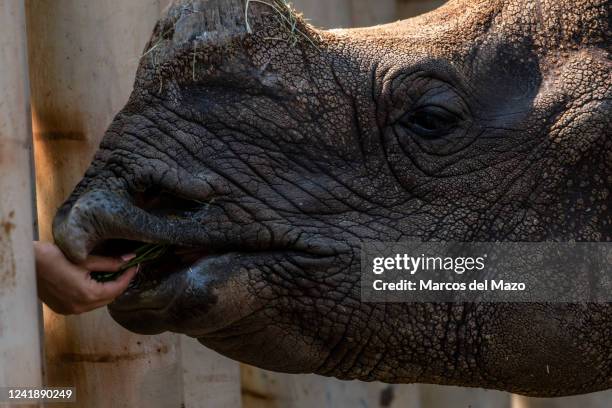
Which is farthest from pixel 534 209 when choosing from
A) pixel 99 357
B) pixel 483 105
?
pixel 99 357

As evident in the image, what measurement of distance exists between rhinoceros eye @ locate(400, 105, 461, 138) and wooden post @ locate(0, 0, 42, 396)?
123 cm

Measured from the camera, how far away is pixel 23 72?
13.1ft

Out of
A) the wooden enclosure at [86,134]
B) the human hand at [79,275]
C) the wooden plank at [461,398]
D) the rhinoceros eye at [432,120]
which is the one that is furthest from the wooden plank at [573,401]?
the human hand at [79,275]

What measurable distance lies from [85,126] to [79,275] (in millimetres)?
1288

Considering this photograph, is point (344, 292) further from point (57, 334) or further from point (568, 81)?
point (57, 334)

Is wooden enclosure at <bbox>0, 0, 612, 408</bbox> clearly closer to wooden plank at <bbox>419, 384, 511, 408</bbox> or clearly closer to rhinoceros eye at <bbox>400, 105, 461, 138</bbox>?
rhinoceros eye at <bbox>400, 105, 461, 138</bbox>

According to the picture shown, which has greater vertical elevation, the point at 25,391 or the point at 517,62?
the point at 517,62

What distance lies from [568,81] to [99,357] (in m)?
2.22

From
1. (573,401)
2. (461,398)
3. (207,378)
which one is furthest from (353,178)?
(461,398)

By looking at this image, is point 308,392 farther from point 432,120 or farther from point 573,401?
point 432,120

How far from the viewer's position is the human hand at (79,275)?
3.91 m

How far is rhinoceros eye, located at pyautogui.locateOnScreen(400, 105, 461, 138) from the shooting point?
4.11 metres

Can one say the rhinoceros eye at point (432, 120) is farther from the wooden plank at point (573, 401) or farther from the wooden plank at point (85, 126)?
the wooden plank at point (573, 401)

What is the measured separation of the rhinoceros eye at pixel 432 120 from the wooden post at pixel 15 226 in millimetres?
1227
